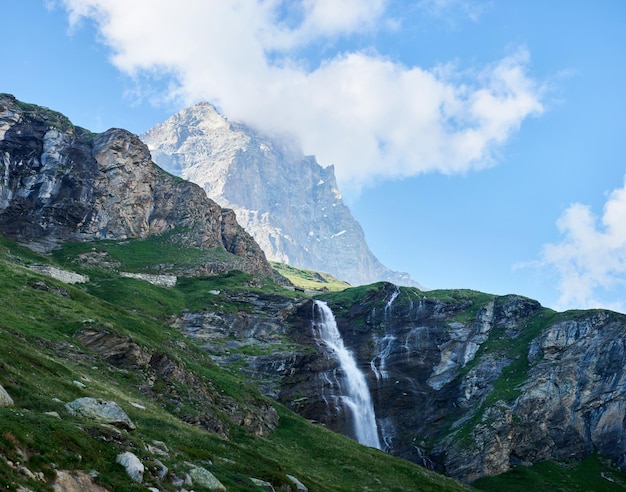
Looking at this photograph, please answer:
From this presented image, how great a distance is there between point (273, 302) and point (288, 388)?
41.3 m

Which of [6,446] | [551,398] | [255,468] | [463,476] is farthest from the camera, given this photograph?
[551,398]

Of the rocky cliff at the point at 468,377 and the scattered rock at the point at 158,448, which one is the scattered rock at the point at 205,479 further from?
the rocky cliff at the point at 468,377

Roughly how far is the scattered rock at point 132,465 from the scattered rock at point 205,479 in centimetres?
419

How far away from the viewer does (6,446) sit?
2161cm

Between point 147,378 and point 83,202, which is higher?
point 83,202

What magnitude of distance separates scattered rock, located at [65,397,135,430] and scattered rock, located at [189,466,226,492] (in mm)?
5815

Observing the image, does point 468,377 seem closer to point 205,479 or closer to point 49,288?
point 49,288

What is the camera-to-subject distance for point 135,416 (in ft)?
132

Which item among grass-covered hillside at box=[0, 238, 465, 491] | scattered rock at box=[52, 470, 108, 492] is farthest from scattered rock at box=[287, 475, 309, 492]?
scattered rock at box=[52, 470, 108, 492]

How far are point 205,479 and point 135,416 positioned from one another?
1244cm

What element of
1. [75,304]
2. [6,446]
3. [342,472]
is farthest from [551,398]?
[6,446]

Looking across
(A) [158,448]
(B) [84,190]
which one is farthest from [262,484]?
(B) [84,190]

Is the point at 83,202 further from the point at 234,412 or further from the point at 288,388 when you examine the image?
the point at 234,412

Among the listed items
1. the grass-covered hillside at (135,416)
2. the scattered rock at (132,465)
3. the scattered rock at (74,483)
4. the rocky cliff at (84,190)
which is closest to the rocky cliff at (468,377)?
the grass-covered hillside at (135,416)
